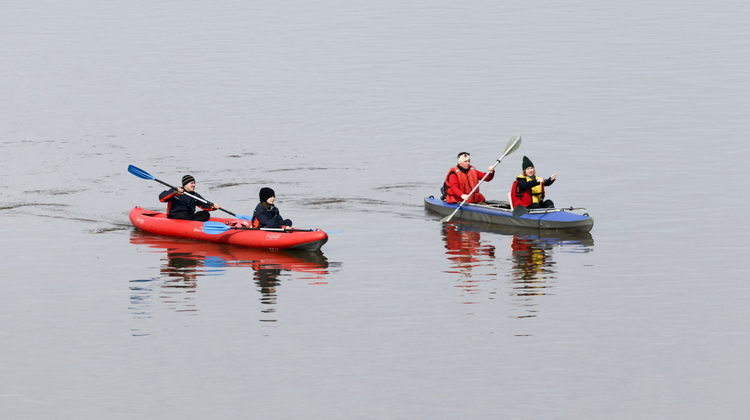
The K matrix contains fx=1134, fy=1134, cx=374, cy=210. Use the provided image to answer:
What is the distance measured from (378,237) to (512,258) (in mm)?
2921

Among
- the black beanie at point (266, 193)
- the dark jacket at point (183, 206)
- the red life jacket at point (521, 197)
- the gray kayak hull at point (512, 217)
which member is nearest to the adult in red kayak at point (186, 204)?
the dark jacket at point (183, 206)

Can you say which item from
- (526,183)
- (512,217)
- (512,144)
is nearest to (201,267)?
(512,217)

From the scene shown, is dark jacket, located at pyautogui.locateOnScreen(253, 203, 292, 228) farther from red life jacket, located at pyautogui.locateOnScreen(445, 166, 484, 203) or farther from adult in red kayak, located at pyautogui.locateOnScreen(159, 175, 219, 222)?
red life jacket, located at pyautogui.locateOnScreen(445, 166, 484, 203)

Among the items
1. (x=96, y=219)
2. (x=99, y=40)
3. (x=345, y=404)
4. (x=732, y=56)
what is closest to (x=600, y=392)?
(x=345, y=404)

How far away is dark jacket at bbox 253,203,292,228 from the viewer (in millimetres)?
20609

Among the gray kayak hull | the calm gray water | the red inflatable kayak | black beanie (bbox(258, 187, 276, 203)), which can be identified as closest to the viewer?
the calm gray water

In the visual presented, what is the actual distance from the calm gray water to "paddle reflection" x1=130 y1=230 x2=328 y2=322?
80 millimetres

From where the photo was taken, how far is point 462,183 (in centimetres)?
2417

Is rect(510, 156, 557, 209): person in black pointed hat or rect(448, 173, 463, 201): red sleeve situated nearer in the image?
rect(510, 156, 557, 209): person in black pointed hat

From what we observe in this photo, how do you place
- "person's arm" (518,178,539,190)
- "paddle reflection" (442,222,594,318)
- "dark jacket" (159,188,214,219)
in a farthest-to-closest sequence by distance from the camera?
1. "person's arm" (518,178,539,190)
2. "dark jacket" (159,188,214,219)
3. "paddle reflection" (442,222,594,318)

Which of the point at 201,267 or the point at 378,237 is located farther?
the point at 378,237

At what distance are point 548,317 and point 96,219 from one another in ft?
39.2

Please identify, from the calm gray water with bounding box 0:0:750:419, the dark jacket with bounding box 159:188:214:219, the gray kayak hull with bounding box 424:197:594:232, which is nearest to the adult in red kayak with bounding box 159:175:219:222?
the dark jacket with bounding box 159:188:214:219

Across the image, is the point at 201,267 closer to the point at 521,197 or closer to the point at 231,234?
the point at 231,234
